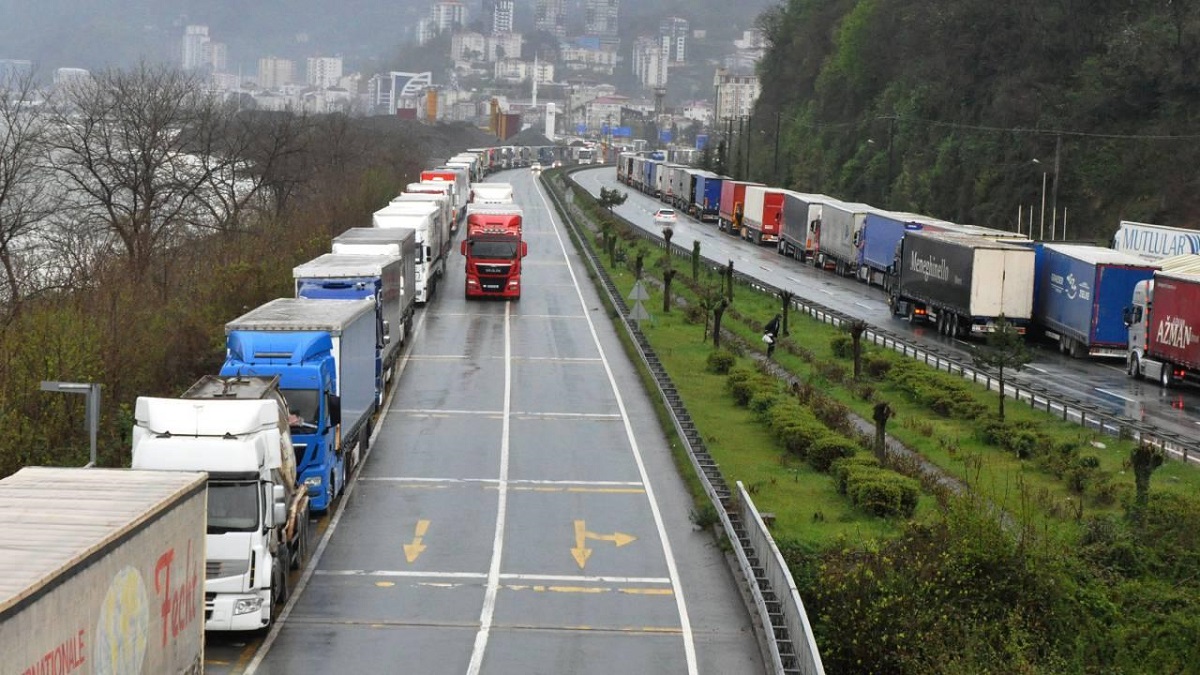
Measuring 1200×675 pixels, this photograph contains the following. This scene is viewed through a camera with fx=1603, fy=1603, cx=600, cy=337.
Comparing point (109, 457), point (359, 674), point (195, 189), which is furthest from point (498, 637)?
point (195, 189)

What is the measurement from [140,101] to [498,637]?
4858cm

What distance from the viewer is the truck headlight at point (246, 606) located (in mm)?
19781

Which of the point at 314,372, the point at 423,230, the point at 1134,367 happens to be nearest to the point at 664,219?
the point at 423,230

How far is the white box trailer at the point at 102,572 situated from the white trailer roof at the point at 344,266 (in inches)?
856

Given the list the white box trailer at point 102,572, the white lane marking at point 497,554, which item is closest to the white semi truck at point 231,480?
the white lane marking at point 497,554

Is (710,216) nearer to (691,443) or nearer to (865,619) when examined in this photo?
(691,443)

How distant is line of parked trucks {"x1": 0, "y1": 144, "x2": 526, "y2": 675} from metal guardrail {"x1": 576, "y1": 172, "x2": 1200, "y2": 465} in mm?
14905

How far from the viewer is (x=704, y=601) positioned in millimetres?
22859

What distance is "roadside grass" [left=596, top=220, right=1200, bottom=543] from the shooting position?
2752 centimetres

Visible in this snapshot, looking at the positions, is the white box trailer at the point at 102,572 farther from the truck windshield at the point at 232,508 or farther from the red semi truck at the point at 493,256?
the red semi truck at the point at 493,256

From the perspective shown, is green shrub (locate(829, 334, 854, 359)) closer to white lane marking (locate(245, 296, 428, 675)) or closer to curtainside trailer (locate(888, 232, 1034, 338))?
curtainside trailer (locate(888, 232, 1034, 338))

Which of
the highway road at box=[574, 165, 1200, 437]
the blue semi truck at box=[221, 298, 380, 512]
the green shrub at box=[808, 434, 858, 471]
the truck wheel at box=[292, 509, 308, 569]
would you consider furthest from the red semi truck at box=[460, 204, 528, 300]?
the truck wheel at box=[292, 509, 308, 569]

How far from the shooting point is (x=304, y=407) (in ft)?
84.1

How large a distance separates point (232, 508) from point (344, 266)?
19953 mm
